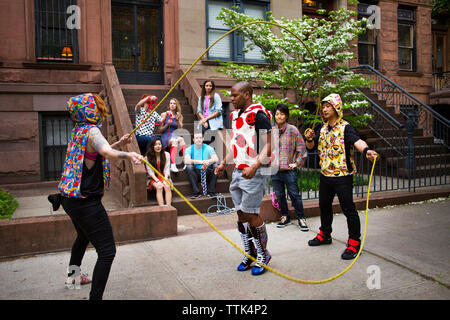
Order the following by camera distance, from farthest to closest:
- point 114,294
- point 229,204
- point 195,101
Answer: point 195,101
point 229,204
point 114,294

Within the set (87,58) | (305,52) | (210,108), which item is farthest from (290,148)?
(87,58)

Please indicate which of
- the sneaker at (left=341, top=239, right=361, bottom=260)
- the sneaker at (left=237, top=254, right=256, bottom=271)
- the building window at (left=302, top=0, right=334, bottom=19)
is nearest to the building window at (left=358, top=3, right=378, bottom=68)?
the building window at (left=302, top=0, right=334, bottom=19)

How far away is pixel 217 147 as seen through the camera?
810 centimetres

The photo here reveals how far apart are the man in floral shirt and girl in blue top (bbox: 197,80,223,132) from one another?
2602mm

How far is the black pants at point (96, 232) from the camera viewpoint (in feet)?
10.1

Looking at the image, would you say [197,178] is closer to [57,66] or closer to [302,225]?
[302,225]

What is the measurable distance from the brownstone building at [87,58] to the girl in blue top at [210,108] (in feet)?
4.20

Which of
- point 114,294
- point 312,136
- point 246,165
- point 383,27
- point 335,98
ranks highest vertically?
point 383,27

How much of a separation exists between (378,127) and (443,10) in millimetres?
7667

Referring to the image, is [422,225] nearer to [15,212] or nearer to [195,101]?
[195,101]

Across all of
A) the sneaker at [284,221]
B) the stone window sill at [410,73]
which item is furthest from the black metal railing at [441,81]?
the sneaker at [284,221]

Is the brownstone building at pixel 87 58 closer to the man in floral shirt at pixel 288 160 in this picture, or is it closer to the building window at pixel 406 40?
the man in floral shirt at pixel 288 160

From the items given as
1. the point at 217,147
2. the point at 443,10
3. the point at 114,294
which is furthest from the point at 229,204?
the point at 443,10

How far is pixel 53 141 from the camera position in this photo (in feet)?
32.8
